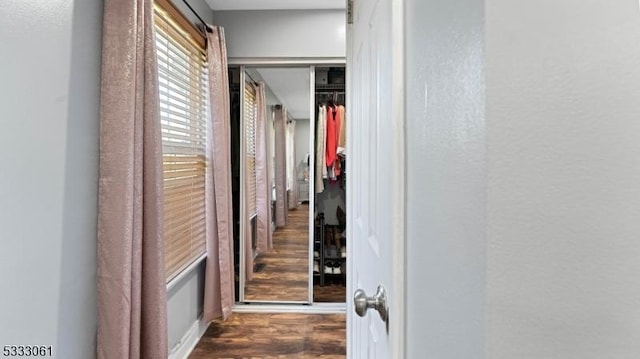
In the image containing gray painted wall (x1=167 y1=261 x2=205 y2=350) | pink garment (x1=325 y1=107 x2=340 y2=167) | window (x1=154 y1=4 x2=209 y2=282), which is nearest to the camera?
window (x1=154 y1=4 x2=209 y2=282)

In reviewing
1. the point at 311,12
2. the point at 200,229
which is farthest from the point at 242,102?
the point at 200,229

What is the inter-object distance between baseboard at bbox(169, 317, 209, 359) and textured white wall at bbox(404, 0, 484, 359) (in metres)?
2.02

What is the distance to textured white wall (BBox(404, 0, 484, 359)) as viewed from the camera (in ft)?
1.19

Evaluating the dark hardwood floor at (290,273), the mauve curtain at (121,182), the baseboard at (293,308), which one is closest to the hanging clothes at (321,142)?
Answer: the dark hardwood floor at (290,273)

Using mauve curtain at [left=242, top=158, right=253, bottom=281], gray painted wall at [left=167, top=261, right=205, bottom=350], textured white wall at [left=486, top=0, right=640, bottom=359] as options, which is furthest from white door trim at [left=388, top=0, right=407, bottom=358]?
mauve curtain at [left=242, top=158, right=253, bottom=281]

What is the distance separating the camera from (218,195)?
2.56 meters

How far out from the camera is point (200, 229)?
2.57 m

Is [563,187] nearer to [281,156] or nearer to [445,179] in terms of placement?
[445,179]

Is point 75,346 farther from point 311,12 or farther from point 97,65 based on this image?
point 311,12

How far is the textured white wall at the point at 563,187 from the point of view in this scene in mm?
334

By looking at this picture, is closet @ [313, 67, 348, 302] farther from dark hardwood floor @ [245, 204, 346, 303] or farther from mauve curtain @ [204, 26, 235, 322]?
mauve curtain @ [204, 26, 235, 322]

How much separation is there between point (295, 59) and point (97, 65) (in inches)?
69.6

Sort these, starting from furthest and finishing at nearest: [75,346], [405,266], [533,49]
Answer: [75,346], [405,266], [533,49]

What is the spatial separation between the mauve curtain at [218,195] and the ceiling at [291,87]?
0.57 metres
